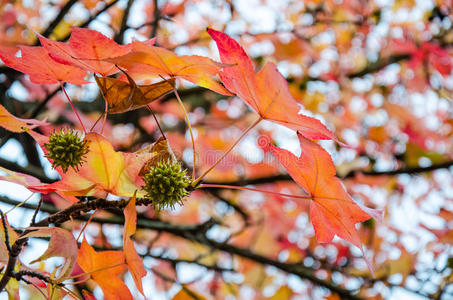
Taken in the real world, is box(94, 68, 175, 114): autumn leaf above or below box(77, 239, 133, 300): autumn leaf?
above

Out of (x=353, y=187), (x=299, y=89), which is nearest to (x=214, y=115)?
(x=299, y=89)

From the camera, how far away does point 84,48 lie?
1.88 ft

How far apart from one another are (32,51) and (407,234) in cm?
258

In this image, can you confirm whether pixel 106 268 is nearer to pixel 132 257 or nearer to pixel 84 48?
pixel 132 257

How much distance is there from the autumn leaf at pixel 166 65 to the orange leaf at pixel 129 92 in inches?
0.9

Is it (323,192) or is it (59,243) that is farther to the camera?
(323,192)

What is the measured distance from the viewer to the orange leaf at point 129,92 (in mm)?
573

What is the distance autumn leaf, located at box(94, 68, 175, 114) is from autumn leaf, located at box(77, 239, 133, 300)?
25 cm

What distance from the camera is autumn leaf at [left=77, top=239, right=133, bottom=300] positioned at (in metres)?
0.65

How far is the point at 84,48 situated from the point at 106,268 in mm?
356

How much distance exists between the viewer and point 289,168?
0.64 m

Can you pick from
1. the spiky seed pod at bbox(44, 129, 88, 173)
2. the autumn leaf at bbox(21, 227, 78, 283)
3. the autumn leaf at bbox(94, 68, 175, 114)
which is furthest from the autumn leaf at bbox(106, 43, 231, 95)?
the autumn leaf at bbox(21, 227, 78, 283)

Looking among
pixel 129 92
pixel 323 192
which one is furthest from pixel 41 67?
pixel 323 192

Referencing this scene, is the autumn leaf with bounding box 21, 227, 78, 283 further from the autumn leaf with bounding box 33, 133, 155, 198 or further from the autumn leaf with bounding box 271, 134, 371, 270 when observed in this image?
the autumn leaf with bounding box 271, 134, 371, 270
